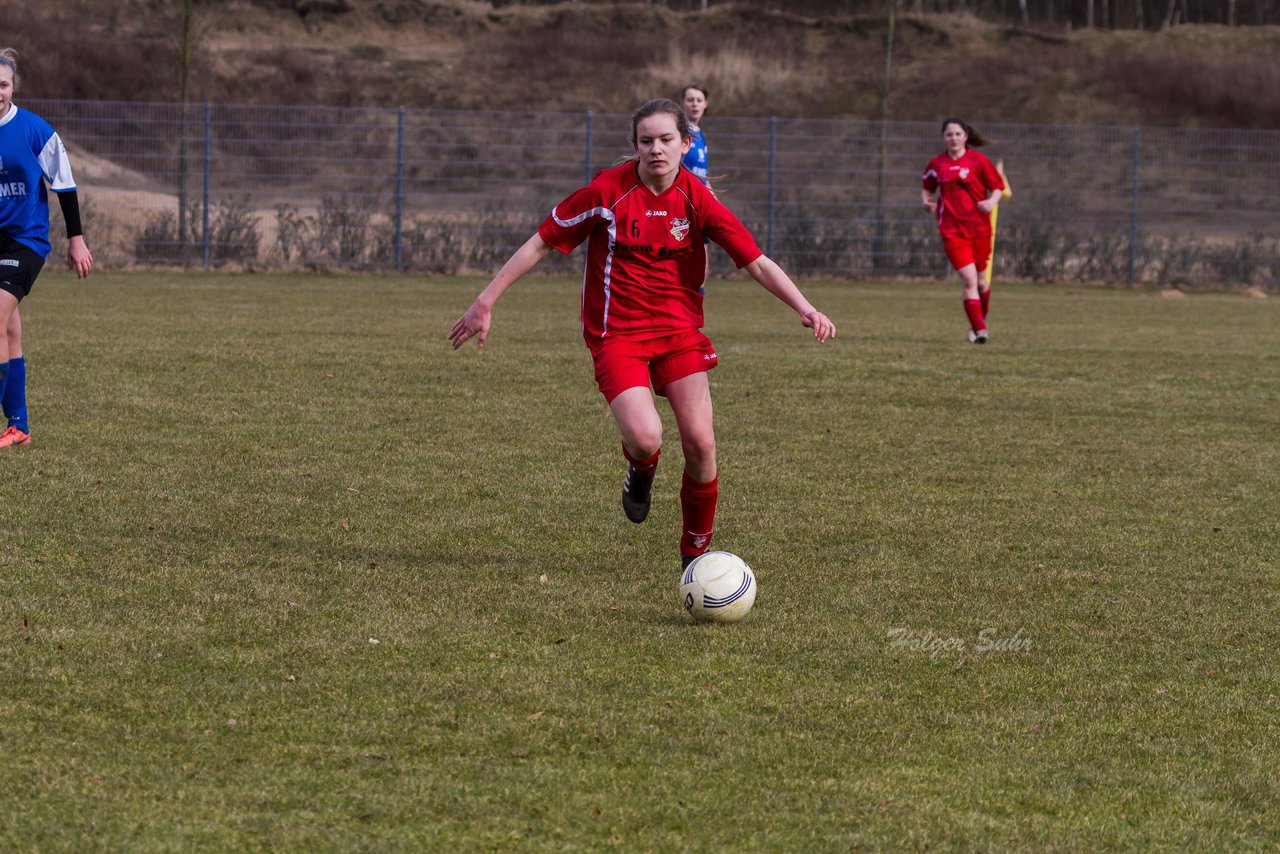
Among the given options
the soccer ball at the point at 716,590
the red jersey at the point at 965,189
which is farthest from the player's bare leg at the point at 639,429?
the red jersey at the point at 965,189

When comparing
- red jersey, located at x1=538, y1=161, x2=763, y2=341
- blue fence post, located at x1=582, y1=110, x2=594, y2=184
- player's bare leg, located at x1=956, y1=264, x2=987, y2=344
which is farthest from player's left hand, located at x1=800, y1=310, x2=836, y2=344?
blue fence post, located at x1=582, y1=110, x2=594, y2=184

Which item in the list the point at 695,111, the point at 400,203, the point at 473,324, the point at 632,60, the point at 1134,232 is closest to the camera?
the point at 473,324

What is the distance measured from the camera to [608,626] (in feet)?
16.7

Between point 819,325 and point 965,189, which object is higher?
point 965,189

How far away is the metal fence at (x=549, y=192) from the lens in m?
23.5

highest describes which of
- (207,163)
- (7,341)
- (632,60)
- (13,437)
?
Answer: (632,60)

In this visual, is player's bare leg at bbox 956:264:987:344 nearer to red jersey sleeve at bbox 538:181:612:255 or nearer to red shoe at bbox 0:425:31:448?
red shoe at bbox 0:425:31:448

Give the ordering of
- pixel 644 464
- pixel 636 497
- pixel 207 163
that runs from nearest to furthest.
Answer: pixel 644 464
pixel 636 497
pixel 207 163

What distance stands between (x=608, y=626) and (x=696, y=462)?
95 cm

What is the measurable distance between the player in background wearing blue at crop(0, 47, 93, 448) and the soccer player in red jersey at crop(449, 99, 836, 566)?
330cm

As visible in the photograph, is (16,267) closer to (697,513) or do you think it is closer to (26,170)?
(26,170)

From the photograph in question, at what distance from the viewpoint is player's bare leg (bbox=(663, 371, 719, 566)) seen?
19.2 feet

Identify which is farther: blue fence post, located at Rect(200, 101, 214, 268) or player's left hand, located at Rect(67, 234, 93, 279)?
blue fence post, located at Rect(200, 101, 214, 268)

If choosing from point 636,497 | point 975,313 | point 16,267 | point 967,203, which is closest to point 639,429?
point 636,497
